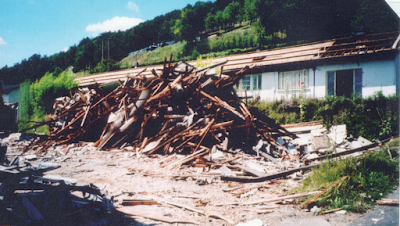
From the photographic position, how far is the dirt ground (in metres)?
3.29

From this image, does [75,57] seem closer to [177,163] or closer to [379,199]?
[177,163]

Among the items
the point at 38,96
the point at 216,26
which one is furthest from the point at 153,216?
the point at 38,96

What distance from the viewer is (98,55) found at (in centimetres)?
704

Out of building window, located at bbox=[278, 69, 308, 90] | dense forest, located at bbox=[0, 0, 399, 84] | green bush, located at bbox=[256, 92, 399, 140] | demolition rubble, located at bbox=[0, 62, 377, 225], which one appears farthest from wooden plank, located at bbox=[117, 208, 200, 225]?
building window, located at bbox=[278, 69, 308, 90]

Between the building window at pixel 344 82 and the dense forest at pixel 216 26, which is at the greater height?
the dense forest at pixel 216 26

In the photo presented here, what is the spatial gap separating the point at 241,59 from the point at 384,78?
7032 millimetres

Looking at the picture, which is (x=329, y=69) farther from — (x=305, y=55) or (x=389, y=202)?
(x=389, y=202)

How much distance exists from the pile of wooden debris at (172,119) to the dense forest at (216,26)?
1.16m

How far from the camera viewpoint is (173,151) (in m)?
6.63

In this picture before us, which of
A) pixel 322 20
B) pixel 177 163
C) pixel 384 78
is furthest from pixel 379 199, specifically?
pixel 322 20

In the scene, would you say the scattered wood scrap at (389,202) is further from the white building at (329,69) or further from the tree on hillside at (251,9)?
the tree on hillside at (251,9)

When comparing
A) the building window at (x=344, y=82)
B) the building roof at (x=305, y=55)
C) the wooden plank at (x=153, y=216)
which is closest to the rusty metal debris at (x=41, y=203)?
the wooden plank at (x=153, y=216)

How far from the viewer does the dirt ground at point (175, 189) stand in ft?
10.8

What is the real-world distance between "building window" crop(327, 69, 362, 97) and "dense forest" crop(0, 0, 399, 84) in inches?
74.2
